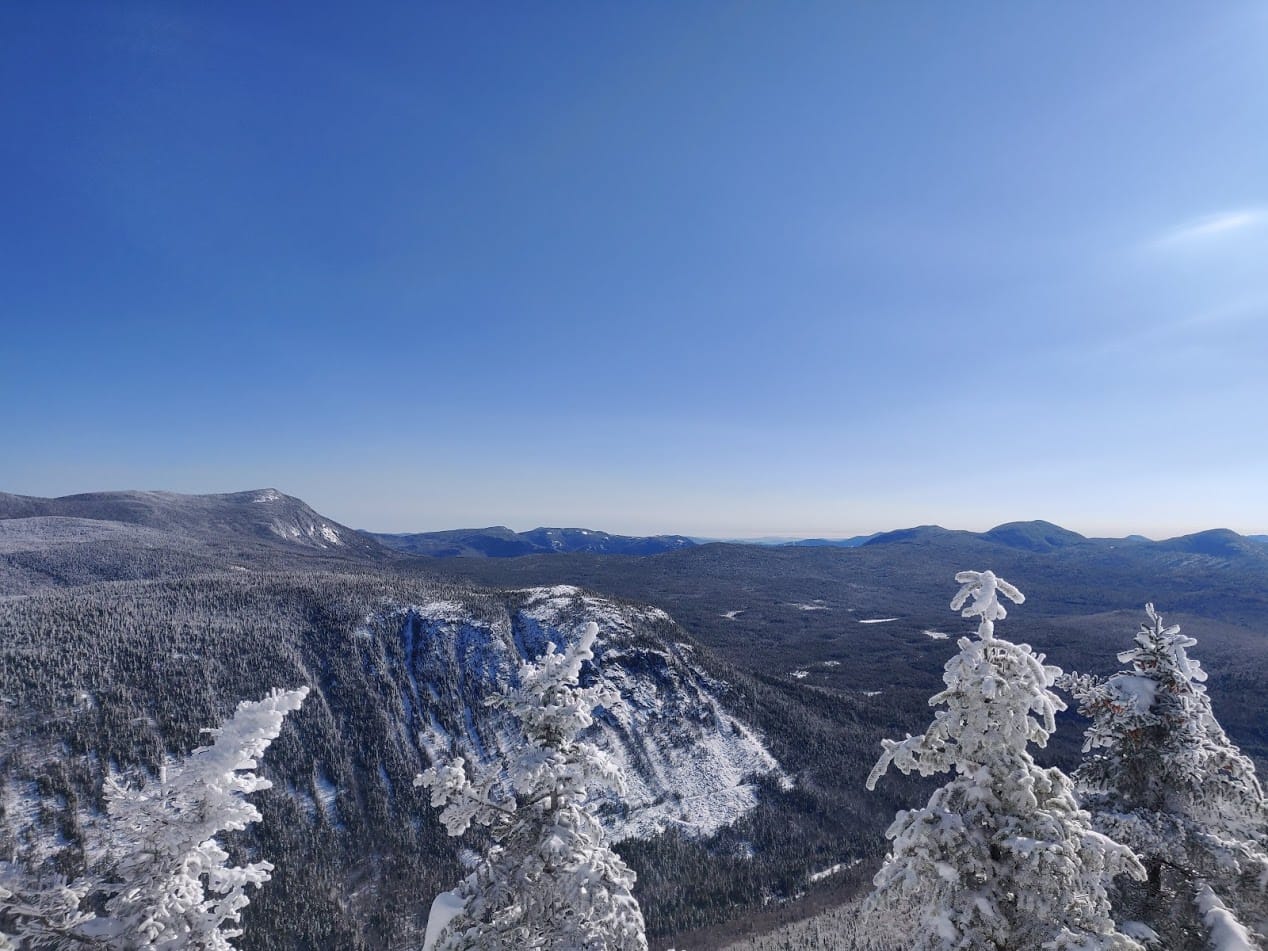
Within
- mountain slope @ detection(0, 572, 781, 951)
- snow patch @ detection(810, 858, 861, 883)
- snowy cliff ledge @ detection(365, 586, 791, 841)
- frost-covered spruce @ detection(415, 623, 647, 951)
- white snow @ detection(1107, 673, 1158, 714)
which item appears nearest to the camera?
frost-covered spruce @ detection(415, 623, 647, 951)

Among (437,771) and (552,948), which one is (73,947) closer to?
(437,771)

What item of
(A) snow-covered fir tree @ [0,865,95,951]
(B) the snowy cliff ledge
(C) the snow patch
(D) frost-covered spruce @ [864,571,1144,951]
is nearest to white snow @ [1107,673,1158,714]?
(D) frost-covered spruce @ [864,571,1144,951]

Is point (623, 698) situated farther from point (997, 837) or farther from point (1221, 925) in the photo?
point (997, 837)

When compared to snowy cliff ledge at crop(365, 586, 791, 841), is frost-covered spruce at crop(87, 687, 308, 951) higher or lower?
higher

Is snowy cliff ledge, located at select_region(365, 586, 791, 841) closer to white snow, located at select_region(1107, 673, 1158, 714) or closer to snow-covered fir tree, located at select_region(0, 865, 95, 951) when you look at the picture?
white snow, located at select_region(1107, 673, 1158, 714)

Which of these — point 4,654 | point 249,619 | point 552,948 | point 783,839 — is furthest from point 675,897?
point 4,654

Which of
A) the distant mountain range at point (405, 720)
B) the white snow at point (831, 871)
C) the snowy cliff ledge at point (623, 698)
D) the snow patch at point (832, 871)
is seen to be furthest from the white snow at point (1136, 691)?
the white snow at point (831, 871)
